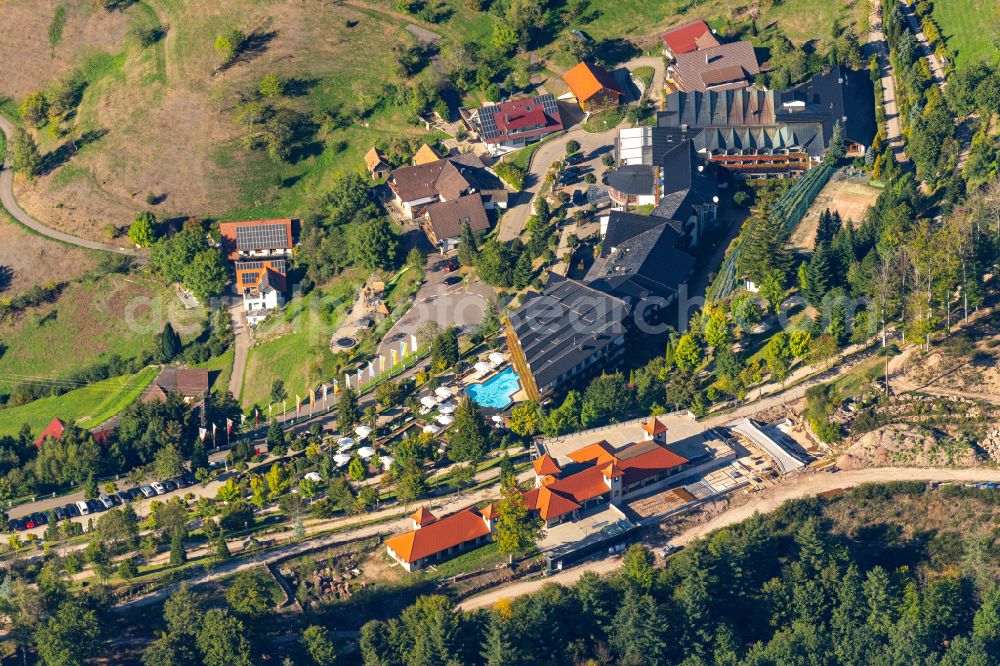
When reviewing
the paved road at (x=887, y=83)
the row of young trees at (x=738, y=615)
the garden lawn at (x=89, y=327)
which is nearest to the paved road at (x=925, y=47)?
the paved road at (x=887, y=83)

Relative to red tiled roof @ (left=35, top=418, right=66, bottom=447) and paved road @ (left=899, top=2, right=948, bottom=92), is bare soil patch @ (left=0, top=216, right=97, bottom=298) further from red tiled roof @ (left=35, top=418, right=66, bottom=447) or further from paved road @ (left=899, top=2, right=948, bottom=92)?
paved road @ (left=899, top=2, right=948, bottom=92)

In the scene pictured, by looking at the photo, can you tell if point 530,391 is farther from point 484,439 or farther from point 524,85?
point 524,85

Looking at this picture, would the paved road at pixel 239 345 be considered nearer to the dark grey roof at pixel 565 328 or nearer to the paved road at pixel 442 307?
the paved road at pixel 442 307

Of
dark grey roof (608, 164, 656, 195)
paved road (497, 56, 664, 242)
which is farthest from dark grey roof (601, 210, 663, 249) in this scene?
paved road (497, 56, 664, 242)

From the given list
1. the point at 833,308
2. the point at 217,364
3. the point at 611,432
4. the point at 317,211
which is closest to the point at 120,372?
the point at 217,364

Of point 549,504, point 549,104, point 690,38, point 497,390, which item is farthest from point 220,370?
point 690,38

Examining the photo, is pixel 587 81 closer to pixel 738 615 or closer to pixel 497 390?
pixel 497 390
